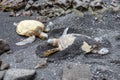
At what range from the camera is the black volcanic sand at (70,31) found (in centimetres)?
255

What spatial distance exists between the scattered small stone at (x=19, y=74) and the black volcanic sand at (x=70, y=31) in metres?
0.06

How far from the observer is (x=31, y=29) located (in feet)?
10.2

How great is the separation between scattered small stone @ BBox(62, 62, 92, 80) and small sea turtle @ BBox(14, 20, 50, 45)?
23.7 inches

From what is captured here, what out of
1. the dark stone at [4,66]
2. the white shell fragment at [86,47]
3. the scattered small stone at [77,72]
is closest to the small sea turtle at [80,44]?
the white shell fragment at [86,47]

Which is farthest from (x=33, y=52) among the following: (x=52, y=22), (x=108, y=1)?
(x=108, y=1)

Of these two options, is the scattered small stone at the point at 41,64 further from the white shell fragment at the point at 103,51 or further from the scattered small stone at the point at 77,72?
the white shell fragment at the point at 103,51

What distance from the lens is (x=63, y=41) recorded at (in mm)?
2758

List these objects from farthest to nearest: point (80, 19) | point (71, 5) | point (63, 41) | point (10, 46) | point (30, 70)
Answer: point (71, 5) < point (80, 19) < point (10, 46) < point (63, 41) < point (30, 70)

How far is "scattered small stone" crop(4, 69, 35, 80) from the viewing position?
245 cm

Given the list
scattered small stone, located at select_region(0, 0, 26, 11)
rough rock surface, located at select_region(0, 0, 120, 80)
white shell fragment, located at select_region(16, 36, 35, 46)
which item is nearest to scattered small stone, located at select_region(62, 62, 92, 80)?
rough rock surface, located at select_region(0, 0, 120, 80)

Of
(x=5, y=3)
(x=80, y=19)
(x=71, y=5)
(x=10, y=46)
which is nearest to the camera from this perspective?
(x=10, y=46)

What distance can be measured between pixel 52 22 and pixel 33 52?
21.9 inches

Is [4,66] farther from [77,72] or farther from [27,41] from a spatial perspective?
[77,72]

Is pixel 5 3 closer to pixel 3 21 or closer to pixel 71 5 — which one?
pixel 3 21
